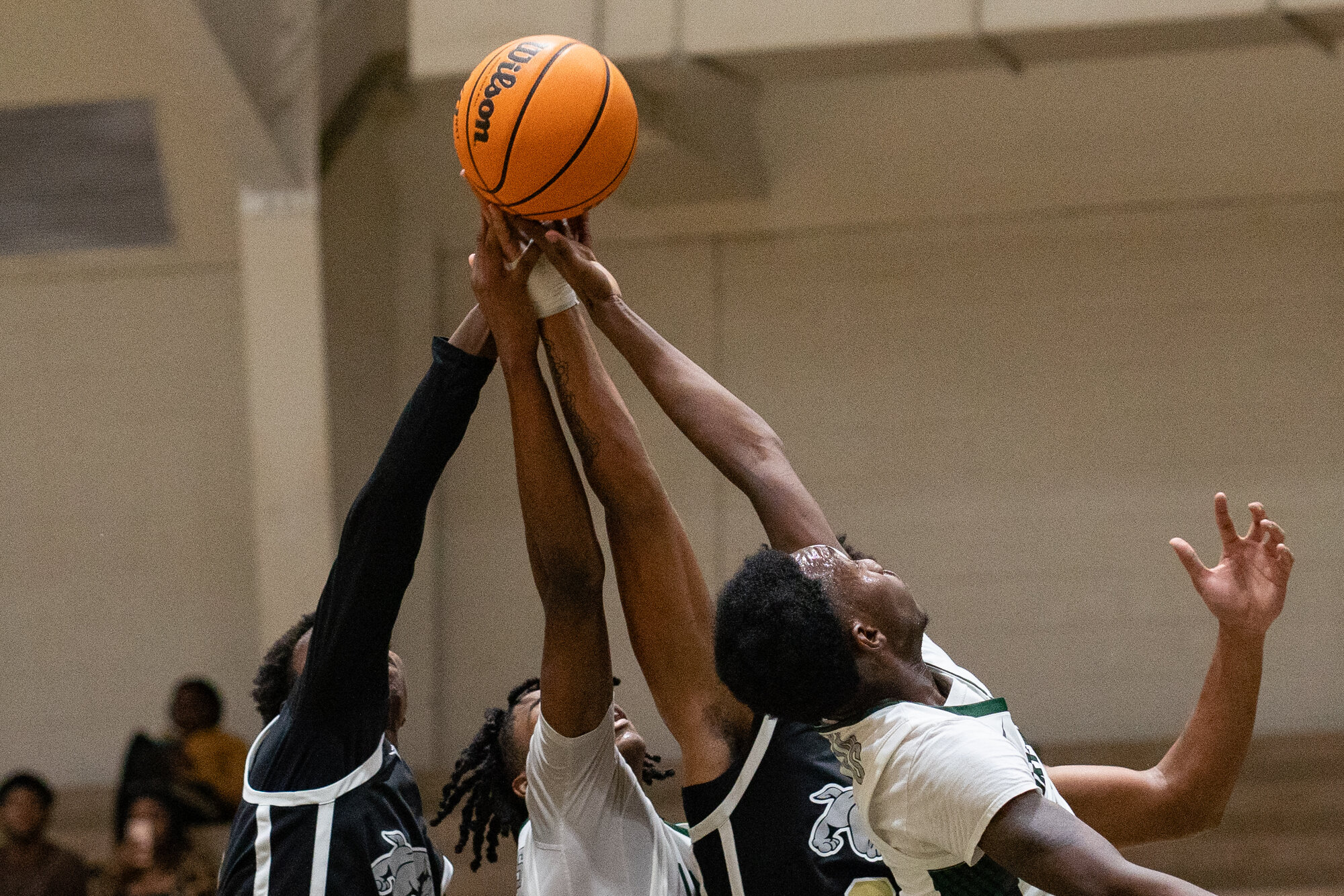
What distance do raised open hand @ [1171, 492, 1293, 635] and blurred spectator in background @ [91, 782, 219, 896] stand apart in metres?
3.98

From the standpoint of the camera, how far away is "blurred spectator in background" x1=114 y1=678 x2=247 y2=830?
610cm

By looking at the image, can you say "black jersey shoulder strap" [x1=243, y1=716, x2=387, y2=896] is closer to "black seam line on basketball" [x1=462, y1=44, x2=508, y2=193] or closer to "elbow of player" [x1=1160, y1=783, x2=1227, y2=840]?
"black seam line on basketball" [x1=462, y1=44, x2=508, y2=193]

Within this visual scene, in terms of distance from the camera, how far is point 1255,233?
861 centimetres

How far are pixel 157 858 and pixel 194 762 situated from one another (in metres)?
1.66

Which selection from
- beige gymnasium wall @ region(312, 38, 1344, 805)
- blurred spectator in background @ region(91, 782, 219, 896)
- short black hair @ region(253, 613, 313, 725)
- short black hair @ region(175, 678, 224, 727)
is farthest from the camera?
beige gymnasium wall @ region(312, 38, 1344, 805)

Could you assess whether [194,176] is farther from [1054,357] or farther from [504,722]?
[504,722]

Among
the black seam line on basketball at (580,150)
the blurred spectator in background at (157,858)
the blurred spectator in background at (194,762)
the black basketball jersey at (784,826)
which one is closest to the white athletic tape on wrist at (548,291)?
the black seam line on basketball at (580,150)

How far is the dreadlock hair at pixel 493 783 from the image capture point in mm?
2992

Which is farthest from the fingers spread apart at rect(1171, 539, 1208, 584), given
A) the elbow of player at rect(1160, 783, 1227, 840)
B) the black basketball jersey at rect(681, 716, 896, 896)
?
the black basketball jersey at rect(681, 716, 896, 896)

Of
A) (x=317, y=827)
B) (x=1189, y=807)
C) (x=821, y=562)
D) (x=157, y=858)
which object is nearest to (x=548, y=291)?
(x=821, y=562)

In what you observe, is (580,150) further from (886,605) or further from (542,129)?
(886,605)

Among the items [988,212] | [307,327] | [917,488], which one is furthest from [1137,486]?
[307,327]

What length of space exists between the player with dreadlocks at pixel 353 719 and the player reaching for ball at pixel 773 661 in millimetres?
367

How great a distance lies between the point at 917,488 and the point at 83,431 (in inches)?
218
